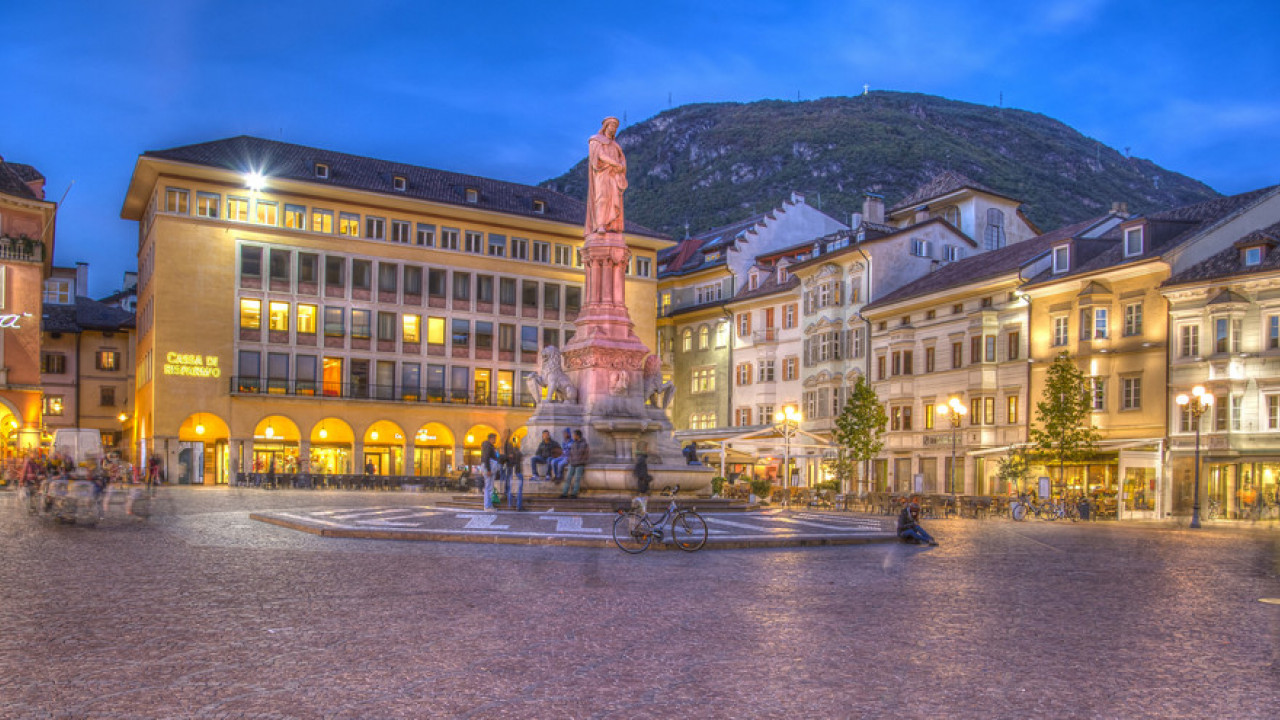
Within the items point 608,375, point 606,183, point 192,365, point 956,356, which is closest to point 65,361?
point 192,365

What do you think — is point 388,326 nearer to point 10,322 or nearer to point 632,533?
point 10,322

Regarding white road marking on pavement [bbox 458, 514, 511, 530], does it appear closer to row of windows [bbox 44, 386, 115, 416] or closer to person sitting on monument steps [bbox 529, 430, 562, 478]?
person sitting on monument steps [bbox 529, 430, 562, 478]

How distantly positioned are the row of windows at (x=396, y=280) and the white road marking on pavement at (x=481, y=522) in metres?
43.0

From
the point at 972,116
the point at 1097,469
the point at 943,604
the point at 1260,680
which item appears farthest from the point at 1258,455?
the point at 972,116

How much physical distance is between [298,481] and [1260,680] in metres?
46.4

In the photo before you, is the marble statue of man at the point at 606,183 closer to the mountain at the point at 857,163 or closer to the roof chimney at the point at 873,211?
the roof chimney at the point at 873,211

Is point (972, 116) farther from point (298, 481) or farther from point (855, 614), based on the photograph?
point (855, 614)

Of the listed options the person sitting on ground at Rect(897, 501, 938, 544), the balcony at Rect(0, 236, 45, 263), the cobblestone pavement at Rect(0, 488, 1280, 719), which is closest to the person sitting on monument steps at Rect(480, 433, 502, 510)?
the cobblestone pavement at Rect(0, 488, 1280, 719)

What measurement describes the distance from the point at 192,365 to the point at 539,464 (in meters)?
39.0

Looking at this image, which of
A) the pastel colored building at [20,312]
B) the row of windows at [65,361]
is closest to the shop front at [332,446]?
the pastel colored building at [20,312]

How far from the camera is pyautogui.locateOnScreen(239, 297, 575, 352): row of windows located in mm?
62969

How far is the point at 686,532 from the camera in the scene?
1803cm

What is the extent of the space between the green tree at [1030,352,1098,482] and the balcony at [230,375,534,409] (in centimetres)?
3345

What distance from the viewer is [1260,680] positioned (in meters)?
7.93
